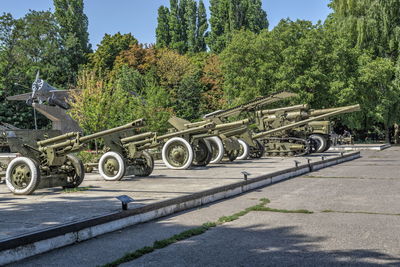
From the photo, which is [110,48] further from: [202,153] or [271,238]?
[271,238]

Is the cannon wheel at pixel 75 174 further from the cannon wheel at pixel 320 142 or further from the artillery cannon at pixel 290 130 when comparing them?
the cannon wheel at pixel 320 142

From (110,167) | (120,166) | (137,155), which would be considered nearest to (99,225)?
(120,166)

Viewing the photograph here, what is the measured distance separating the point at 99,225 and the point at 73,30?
58.3 m

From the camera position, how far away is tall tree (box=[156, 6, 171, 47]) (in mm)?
74750

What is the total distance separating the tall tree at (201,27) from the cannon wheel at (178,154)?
2230 inches

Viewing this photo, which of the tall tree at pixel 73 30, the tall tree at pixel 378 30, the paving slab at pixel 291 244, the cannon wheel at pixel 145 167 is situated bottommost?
the paving slab at pixel 291 244

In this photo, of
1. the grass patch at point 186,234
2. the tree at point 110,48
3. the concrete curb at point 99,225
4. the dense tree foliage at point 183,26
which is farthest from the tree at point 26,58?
the grass patch at point 186,234

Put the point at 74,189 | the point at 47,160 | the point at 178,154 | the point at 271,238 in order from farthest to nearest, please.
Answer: the point at 178,154 < the point at 47,160 < the point at 74,189 < the point at 271,238

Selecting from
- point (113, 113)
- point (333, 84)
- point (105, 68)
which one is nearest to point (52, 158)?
point (113, 113)

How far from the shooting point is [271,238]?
19.8 feet

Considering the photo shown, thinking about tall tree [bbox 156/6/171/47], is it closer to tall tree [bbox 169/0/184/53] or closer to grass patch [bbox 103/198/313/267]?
tall tree [bbox 169/0/184/53]

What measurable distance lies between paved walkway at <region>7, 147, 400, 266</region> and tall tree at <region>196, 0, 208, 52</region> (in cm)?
6420

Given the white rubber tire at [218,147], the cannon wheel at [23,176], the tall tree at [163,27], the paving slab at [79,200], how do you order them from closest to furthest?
1. the paving slab at [79,200]
2. the cannon wheel at [23,176]
3. the white rubber tire at [218,147]
4. the tall tree at [163,27]

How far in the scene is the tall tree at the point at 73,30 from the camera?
58.0 m
